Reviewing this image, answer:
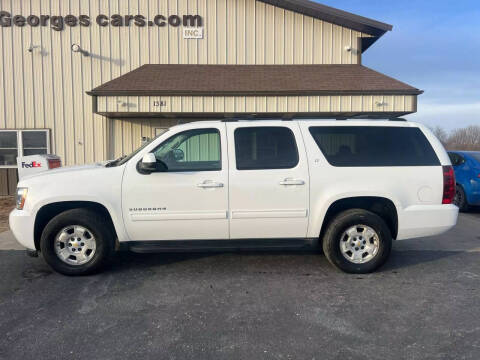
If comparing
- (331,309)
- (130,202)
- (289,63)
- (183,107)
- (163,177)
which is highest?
(289,63)

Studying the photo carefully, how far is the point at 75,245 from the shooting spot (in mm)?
4543

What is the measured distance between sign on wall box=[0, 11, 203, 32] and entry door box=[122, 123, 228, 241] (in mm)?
9020

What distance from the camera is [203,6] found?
12.4 meters

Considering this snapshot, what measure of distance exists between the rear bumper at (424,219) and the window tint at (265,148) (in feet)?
4.98

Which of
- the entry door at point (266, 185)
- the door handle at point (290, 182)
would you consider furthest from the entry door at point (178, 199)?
the door handle at point (290, 182)

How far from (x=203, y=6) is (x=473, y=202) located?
9.74 meters

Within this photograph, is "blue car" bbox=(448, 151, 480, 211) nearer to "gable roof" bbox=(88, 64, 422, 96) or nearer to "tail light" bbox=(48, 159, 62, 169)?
"gable roof" bbox=(88, 64, 422, 96)

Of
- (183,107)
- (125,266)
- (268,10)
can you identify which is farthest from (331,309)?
(268,10)

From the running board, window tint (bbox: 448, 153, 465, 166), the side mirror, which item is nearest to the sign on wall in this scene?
window tint (bbox: 448, 153, 465, 166)

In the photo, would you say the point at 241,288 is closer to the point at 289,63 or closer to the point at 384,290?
the point at 384,290

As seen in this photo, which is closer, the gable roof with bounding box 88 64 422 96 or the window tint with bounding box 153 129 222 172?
the window tint with bounding box 153 129 222 172

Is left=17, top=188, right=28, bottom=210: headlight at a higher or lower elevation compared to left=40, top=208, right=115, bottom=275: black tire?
higher

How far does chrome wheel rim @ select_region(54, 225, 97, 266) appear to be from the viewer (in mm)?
4516

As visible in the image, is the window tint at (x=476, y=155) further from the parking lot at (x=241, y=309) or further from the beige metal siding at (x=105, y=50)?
the beige metal siding at (x=105, y=50)
